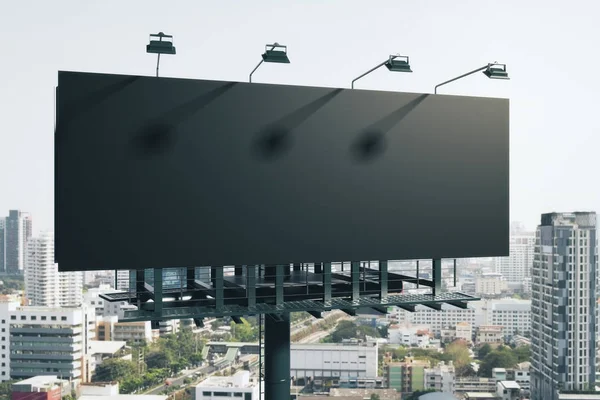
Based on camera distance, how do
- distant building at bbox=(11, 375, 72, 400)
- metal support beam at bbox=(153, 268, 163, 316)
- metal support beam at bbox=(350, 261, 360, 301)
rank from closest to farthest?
1. metal support beam at bbox=(153, 268, 163, 316)
2. metal support beam at bbox=(350, 261, 360, 301)
3. distant building at bbox=(11, 375, 72, 400)

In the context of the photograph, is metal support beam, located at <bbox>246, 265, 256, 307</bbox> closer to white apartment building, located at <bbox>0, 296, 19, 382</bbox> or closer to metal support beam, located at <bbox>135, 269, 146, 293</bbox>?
metal support beam, located at <bbox>135, 269, 146, 293</bbox>

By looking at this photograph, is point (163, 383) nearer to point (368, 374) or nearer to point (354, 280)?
point (368, 374)

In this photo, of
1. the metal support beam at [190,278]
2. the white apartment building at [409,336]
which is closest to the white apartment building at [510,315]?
the white apartment building at [409,336]

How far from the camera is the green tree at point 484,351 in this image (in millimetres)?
89238

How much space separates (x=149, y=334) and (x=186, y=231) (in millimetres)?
82654

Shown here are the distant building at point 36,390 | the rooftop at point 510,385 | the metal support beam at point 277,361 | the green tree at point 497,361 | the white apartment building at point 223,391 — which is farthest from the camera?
the green tree at point 497,361

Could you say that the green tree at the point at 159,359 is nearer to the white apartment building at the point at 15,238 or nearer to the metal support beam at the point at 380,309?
the white apartment building at the point at 15,238

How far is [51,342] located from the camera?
279ft

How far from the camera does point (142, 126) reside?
10906 mm

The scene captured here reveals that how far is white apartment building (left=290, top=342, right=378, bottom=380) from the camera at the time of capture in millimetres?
82438

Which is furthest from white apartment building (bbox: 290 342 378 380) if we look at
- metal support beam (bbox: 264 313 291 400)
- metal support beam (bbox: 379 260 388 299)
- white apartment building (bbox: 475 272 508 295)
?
metal support beam (bbox: 379 260 388 299)

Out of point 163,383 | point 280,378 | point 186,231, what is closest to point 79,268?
point 186,231

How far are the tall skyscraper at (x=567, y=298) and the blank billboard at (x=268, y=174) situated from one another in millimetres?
64047

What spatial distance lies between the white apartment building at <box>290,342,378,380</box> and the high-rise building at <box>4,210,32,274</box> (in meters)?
63.2
